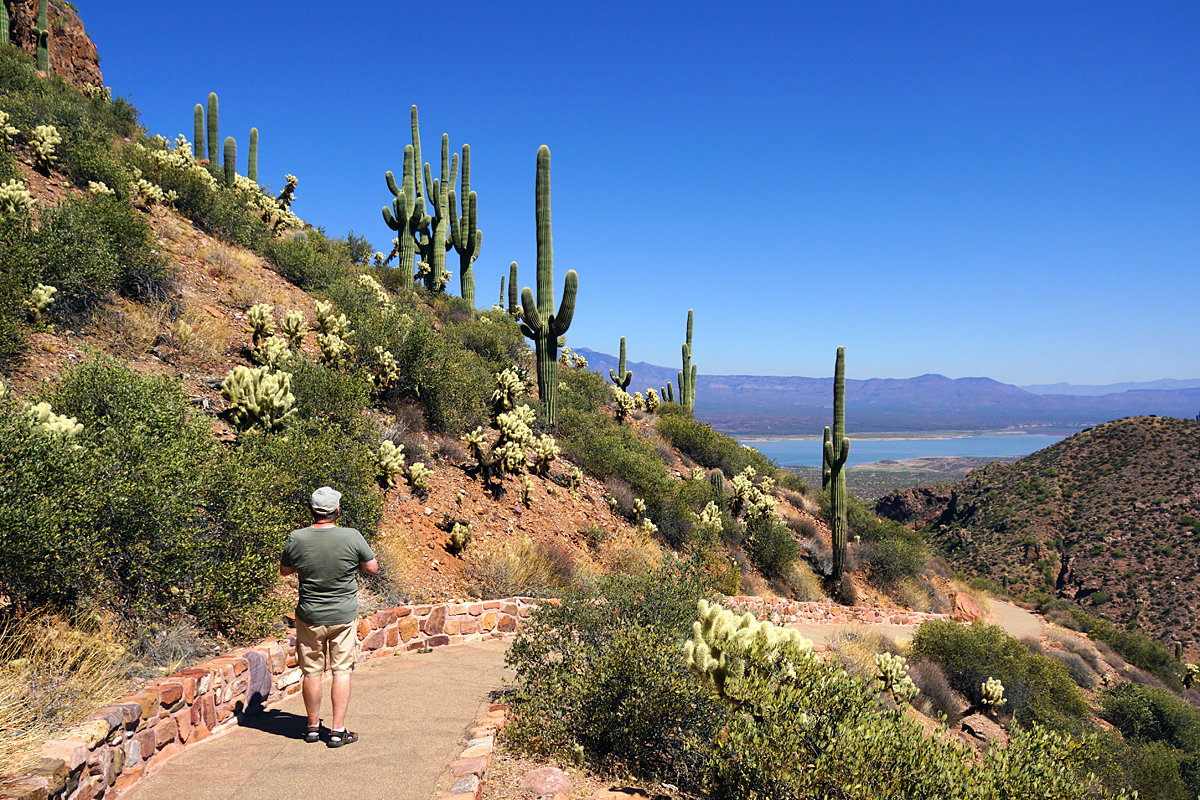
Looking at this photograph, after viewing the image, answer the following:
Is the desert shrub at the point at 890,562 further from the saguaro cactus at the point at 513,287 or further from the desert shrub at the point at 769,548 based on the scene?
the saguaro cactus at the point at 513,287

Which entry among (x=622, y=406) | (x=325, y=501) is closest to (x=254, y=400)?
(x=325, y=501)

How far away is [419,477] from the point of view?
11.0 metres

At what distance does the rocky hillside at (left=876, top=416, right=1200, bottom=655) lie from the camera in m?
33.2

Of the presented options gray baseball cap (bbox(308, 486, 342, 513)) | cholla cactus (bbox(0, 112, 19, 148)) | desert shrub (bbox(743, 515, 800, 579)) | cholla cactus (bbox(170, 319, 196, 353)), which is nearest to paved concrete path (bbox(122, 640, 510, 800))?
gray baseball cap (bbox(308, 486, 342, 513))

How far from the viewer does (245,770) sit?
4.35 metres

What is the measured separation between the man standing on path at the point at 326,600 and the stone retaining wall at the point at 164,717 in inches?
34.0

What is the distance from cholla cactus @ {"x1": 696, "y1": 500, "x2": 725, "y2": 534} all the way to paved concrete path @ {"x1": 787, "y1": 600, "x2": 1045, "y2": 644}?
3.13m

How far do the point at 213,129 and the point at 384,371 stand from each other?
18108mm

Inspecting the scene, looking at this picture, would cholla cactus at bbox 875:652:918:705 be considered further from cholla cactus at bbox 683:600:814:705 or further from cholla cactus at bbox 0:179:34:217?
cholla cactus at bbox 0:179:34:217

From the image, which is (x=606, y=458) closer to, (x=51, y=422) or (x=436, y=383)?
(x=436, y=383)

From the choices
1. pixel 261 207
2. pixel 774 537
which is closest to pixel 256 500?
pixel 774 537

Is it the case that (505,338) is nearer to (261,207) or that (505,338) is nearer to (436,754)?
(261,207)

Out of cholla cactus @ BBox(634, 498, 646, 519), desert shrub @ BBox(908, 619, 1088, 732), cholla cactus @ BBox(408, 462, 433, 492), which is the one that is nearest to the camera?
cholla cactus @ BBox(408, 462, 433, 492)

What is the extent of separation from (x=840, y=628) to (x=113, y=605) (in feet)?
48.9
